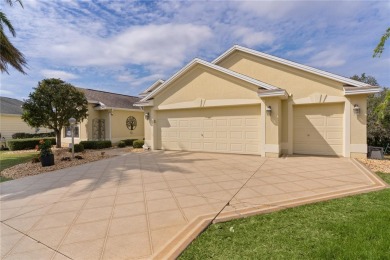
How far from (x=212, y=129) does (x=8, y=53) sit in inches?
489

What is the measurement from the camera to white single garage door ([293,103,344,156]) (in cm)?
1022

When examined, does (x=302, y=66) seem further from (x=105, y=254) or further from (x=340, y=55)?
(x=105, y=254)

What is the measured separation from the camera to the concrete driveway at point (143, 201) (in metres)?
3.10

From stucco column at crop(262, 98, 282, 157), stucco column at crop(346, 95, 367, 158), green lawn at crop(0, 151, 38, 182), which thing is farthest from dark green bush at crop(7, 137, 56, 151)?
stucco column at crop(346, 95, 367, 158)

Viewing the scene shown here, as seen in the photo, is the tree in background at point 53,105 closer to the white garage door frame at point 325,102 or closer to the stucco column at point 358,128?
the white garage door frame at point 325,102

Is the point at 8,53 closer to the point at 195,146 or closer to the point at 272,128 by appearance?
the point at 195,146

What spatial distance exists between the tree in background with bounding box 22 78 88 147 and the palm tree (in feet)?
6.78

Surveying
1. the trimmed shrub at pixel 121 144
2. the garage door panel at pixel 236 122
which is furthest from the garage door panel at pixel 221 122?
the trimmed shrub at pixel 121 144

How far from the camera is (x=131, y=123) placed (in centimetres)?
2038

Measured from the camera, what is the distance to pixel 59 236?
3342 millimetres

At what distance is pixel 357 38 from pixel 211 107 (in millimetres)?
7706

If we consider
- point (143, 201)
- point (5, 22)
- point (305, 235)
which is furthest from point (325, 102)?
point (5, 22)

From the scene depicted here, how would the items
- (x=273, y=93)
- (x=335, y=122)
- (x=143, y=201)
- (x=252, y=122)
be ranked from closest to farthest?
(x=143, y=201), (x=273, y=93), (x=335, y=122), (x=252, y=122)

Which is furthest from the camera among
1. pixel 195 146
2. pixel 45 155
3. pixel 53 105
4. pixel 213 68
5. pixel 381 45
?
pixel 53 105
